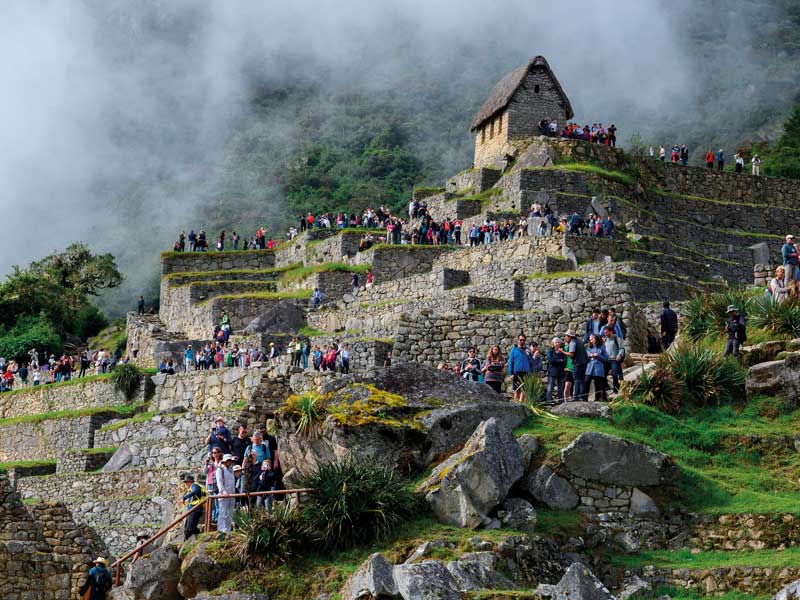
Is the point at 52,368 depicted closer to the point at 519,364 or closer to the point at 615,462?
the point at 519,364

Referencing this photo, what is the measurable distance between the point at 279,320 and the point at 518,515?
85.5 feet

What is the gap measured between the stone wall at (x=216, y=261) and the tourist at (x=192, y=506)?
29574 millimetres

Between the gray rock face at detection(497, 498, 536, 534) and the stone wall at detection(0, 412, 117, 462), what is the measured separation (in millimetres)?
20853

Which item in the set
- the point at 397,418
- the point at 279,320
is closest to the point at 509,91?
the point at 279,320

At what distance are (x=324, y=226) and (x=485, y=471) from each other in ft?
118

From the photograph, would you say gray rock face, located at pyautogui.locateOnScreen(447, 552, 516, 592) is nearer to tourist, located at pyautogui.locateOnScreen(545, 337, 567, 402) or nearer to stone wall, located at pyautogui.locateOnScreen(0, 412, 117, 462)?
tourist, located at pyautogui.locateOnScreen(545, 337, 567, 402)

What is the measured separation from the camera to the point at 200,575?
19.8 m

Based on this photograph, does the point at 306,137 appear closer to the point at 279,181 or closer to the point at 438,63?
the point at 279,181

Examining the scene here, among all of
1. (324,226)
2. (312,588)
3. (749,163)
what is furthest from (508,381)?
(749,163)

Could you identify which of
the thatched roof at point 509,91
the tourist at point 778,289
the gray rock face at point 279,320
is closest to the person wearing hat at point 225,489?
the tourist at point 778,289

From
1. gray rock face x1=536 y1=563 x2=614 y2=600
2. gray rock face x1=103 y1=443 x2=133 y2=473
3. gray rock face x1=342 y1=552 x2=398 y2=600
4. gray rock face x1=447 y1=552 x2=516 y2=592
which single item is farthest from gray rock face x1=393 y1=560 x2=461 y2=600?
gray rock face x1=103 y1=443 x2=133 y2=473

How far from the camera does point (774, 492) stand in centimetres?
2138

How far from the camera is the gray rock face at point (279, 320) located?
45.2 metres

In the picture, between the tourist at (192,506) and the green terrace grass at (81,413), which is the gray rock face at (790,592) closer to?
the tourist at (192,506)
